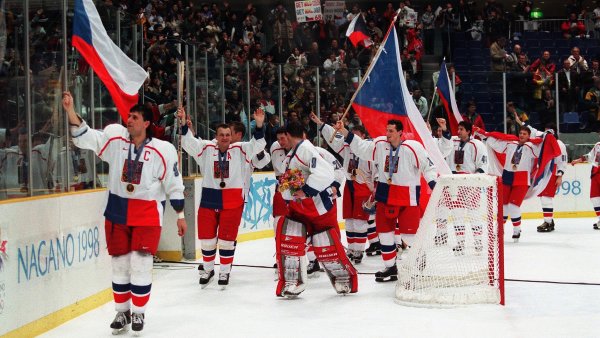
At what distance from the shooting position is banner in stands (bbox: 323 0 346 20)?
23.8 m

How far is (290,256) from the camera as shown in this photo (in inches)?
358

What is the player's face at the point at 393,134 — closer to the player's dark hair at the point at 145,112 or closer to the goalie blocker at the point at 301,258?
the goalie blocker at the point at 301,258

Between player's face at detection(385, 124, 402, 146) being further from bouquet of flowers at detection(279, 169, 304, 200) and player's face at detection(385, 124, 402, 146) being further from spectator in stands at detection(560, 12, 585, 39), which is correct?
spectator in stands at detection(560, 12, 585, 39)

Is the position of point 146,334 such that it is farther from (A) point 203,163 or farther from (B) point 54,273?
(A) point 203,163

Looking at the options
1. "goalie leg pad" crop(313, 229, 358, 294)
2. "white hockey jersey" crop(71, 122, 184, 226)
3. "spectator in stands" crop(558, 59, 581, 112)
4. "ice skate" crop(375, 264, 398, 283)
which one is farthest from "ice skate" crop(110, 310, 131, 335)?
"spectator in stands" crop(558, 59, 581, 112)

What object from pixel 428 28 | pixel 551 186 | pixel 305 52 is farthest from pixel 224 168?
pixel 428 28

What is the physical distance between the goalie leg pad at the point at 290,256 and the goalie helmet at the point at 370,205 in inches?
55.4

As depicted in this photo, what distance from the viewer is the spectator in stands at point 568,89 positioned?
1936cm

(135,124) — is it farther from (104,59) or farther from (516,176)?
Result: (516,176)

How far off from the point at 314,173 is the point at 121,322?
2.44 m

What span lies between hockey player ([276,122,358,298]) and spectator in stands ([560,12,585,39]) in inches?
683

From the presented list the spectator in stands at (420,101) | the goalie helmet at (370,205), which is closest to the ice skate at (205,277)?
the goalie helmet at (370,205)

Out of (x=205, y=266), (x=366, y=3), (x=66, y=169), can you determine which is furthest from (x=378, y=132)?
(x=366, y=3)

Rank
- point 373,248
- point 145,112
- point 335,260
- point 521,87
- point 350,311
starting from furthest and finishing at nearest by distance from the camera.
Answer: point 521,87
point 373,248
point 335,260
point 350,311
point 145,112
